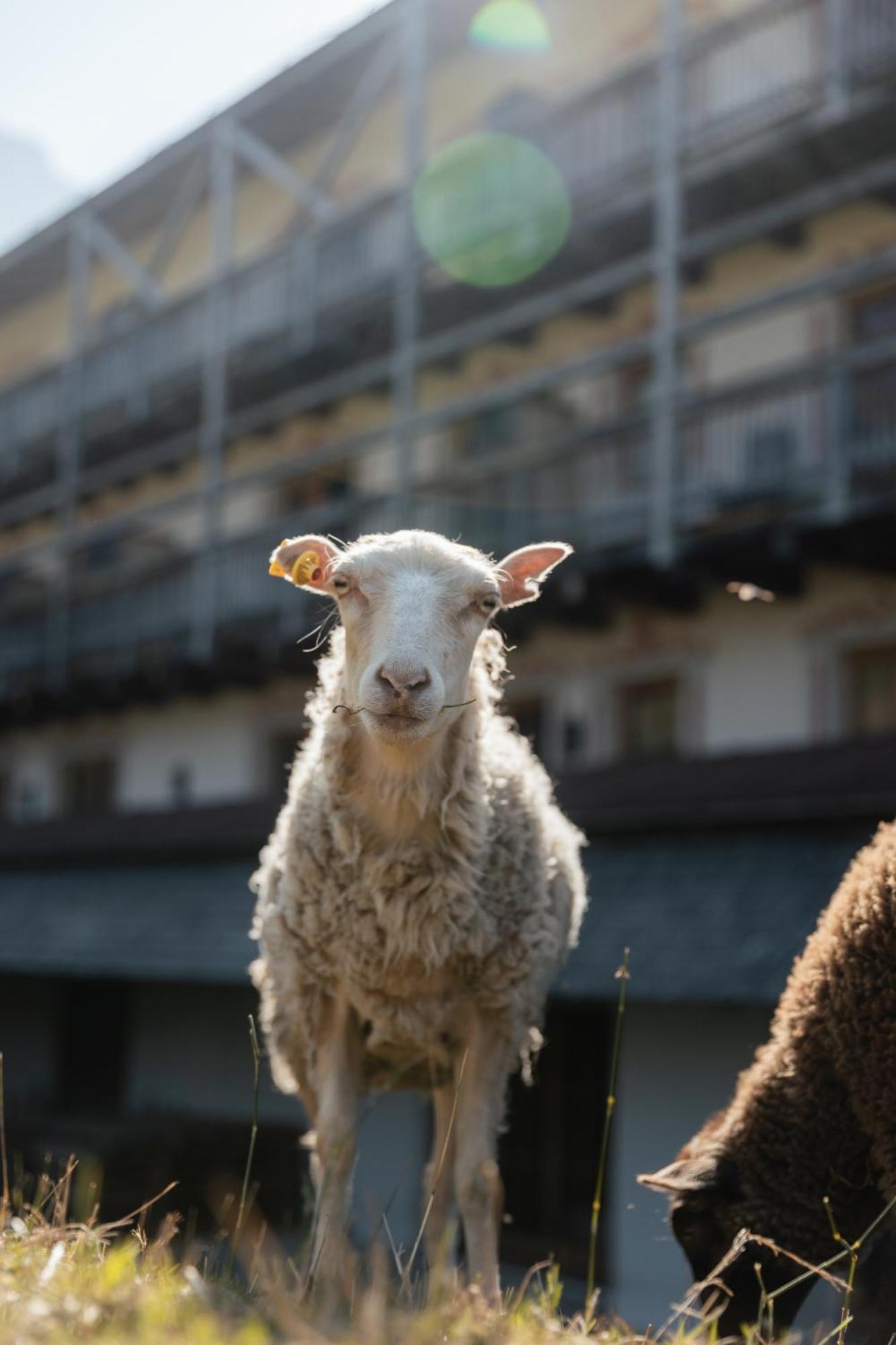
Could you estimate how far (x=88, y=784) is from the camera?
21391mm

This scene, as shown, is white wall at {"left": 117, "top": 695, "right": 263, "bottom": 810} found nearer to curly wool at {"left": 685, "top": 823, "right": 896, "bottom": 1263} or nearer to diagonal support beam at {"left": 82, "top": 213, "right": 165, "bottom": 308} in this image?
diagonal support beam at {"left": 82, "top": 213, "right": 165, "bottom": 308}

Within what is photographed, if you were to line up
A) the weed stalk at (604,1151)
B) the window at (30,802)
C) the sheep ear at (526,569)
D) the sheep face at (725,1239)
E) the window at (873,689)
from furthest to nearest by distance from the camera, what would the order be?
the window at (30,802) < the window at (873,689) < the sheep ear at (526,569) < the sheep face at (725,1239) < the weed stalk at (604,1151)

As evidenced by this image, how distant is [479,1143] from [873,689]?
9.98 metres

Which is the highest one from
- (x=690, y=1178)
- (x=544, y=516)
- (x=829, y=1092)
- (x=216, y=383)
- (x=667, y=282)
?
(x=216, y=383)

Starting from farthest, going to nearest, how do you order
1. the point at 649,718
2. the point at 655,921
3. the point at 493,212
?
the point at 649,718
the point at 493,212
the point at 655,921

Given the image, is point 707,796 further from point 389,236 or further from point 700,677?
point 389,236

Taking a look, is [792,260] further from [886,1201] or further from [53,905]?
[886,1201]

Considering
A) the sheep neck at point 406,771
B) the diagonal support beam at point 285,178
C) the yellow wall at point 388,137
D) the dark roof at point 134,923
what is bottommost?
the dark roof at point 134,923

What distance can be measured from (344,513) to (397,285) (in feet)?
8.20

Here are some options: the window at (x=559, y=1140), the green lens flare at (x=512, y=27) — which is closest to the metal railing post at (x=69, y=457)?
the green lens flare at (x=512, y=27)

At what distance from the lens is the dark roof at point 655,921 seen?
7.40m

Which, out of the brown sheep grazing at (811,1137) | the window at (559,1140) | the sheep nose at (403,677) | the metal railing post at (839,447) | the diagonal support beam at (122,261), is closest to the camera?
the sheep nose at (403,677)

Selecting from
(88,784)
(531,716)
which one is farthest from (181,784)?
(531,716)

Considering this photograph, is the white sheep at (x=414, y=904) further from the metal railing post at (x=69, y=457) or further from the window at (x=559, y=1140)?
A: the metal railing post at (x=69, y=457)
